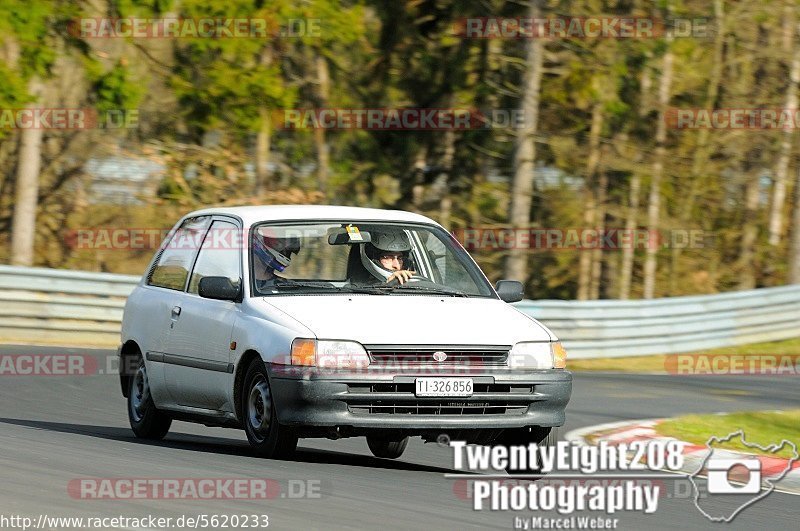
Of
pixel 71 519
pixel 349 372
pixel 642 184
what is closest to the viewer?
pixel 71 519

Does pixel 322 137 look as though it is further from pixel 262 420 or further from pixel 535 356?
pixel 535 356

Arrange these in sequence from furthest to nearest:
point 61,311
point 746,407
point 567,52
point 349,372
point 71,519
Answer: point 567,52 < point 61,311 < point 746,407 < point 349,372 < point 71,519

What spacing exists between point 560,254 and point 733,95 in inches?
202

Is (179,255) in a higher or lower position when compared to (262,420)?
higher

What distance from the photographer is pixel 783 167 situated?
124 ft

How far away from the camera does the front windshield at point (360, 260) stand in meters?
10.1

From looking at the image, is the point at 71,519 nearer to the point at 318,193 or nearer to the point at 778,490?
the point at 778,490

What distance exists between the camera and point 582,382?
1889 centimetres

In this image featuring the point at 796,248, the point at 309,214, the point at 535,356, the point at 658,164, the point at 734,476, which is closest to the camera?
the point at 535,356

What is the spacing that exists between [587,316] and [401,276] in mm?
12835

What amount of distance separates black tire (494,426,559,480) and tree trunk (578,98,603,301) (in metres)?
20.4

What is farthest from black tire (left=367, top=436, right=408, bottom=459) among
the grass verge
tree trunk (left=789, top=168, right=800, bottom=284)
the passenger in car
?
tree trunk (left=789, top=168, right=800, bottom=284)

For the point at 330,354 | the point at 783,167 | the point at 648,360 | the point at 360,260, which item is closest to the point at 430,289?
the point at 360,260

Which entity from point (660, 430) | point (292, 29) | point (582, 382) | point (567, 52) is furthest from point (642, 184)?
point (660, 430)
